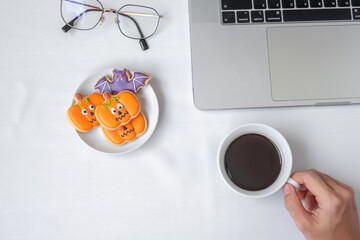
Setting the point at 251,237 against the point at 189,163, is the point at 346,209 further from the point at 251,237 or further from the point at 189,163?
the point at 189,163

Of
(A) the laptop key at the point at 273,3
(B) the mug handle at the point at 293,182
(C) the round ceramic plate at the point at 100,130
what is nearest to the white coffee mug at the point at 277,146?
(B) the mug handle at the point at 293,182

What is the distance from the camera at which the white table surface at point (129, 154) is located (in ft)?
1.74

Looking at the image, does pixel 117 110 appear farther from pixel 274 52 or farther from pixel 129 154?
pixel 274 52

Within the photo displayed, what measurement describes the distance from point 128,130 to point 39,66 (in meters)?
0.24

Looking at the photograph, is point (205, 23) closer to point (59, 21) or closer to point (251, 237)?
point (59, 21)

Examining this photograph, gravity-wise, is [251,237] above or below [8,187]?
below

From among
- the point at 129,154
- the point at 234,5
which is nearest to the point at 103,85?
the point at 129,154

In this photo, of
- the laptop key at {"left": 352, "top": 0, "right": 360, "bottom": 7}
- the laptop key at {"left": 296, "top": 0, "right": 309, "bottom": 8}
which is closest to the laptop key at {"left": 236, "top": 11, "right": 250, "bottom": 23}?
the laptop key at {"left": 296, "top": 0, "right": 309, "bottom": 8}

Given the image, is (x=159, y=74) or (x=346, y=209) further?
(x=159, y=74)

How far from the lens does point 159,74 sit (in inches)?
22.7

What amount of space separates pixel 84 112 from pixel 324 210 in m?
0.44

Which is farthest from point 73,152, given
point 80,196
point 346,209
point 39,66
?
point 346,209

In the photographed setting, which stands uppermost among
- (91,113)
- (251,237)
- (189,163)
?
(91,113)

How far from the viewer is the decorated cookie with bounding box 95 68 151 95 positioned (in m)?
0.53
